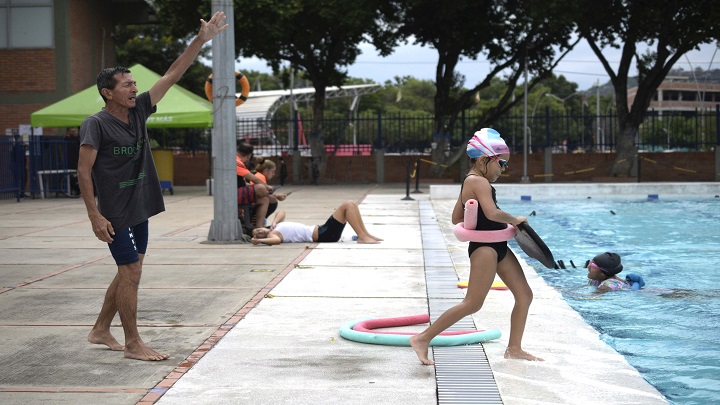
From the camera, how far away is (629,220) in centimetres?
1923

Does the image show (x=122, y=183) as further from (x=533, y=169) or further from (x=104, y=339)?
(x=533, y=169)

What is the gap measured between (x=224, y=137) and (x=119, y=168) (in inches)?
277

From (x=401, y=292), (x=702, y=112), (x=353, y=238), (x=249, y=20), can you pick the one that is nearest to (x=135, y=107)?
(x=401, y=292)

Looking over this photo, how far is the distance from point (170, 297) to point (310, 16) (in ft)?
78.7

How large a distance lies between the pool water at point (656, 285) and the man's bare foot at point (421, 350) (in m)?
1.53

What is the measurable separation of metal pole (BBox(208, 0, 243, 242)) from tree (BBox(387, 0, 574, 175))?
18.3 metres

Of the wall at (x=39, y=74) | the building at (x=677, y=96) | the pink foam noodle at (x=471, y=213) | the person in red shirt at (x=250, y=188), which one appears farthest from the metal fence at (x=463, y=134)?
the building at (x=677, y=96)

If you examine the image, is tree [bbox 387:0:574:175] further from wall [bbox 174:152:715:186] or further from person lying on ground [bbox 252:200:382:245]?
person lying on ground [bbox 252:200:382:245]

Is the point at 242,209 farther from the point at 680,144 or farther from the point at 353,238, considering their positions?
the point at 680,144

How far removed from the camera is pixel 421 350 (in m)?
5.98

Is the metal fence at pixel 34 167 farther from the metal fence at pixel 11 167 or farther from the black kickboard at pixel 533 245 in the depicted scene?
the black kickboard at pixel 533 245

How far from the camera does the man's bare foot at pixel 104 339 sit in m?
6.43

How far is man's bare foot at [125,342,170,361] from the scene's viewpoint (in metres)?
6.07

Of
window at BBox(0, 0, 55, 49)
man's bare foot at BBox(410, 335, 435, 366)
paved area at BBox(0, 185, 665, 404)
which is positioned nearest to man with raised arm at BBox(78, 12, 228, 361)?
paved area at BBox(0, 185, 665, 404)
